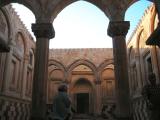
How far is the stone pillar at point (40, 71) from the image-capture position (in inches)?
249

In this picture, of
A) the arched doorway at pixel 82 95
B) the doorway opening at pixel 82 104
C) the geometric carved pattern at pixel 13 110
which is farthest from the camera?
the doorway opening at pixel 82 104

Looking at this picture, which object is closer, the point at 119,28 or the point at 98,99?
the point at 119,28

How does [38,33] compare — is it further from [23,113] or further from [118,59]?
[23,113]

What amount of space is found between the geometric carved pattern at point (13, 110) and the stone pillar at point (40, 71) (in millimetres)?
5076

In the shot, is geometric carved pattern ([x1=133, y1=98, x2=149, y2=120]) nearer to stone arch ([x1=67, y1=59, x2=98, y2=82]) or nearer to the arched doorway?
stone arch ([x1=67, y1=59, x2=98, y2=82])

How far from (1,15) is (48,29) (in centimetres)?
501

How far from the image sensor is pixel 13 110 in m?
12.6

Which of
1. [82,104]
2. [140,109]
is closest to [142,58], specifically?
[140,109]

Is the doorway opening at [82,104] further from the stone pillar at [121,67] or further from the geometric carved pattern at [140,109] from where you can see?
the stone pillar at [121,67]

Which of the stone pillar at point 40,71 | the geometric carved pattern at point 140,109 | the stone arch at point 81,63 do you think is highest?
the stone arch at point 81,63

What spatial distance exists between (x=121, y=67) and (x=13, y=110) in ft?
27.0

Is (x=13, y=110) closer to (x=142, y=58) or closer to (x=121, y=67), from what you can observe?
(x=121, y=67)

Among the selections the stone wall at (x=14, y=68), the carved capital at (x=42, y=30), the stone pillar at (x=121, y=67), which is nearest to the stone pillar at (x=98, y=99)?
the stone wall at (x=14, y=68)

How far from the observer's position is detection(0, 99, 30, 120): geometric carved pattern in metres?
11.0
